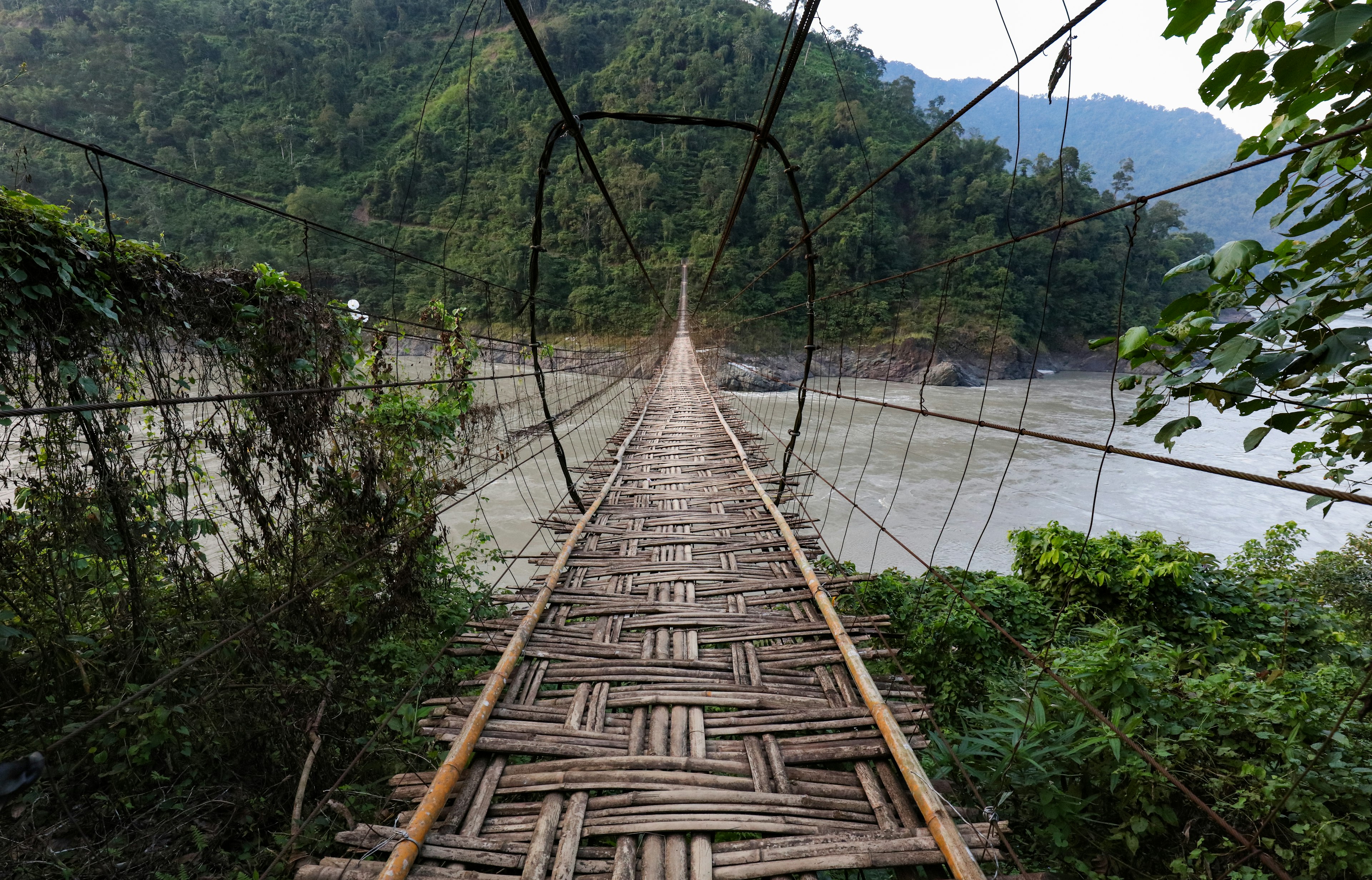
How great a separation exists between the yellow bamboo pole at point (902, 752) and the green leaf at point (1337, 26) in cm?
106

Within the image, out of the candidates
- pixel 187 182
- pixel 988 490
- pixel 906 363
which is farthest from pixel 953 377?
pixel 187 182

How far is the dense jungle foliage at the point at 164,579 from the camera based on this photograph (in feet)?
4.47

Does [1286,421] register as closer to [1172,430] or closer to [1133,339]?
[1172,430]

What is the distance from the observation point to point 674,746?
3.78ft

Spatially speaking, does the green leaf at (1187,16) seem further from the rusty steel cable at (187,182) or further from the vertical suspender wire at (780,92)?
the rusty steel cable at (187,182)

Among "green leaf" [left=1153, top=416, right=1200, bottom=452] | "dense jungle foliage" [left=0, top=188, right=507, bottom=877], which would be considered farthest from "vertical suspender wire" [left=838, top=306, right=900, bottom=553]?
"dense jungle foliage" [left=0, top=188, right=507, bottom=877]

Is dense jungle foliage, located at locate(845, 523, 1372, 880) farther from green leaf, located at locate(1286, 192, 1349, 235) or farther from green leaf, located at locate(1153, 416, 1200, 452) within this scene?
green leaf, located at locate(1286, 192, 1349, 235)

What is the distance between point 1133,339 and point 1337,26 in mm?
323

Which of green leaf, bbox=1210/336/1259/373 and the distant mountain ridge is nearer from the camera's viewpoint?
green leaf, bbox=1210/336/1259/373

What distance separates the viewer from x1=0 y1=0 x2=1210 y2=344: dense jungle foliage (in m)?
15.1

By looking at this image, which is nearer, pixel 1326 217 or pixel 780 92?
pixel 1326 217

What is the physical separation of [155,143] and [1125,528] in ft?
108

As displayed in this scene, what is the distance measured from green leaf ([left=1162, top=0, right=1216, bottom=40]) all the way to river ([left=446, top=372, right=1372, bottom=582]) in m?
3.41

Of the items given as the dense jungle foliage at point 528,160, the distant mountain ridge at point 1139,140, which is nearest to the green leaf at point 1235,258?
the dense jungle foliage at point 528,160
